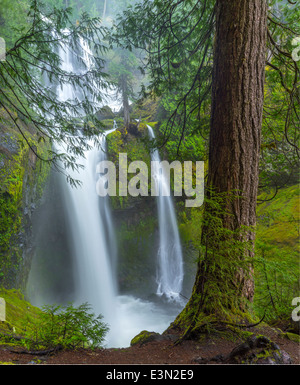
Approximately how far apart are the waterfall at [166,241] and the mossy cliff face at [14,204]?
20.9ft

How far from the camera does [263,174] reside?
3.22m

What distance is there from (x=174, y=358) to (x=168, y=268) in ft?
34.8

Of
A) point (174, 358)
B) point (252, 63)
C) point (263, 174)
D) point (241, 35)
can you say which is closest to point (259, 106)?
point (252, 63)

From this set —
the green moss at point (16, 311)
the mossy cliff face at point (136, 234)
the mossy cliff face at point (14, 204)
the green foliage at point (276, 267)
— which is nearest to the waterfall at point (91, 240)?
the mossy cliff face at point (136, 234)

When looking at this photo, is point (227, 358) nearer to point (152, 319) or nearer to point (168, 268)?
point (152, 319)

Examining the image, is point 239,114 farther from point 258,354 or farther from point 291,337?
point 291,337

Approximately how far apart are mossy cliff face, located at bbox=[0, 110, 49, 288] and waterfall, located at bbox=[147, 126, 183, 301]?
6359 millimetres

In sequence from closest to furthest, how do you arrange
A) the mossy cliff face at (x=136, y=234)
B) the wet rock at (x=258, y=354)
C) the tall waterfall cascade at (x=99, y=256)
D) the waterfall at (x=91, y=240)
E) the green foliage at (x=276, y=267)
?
the wet rock at (x=258, y=354), the green foliage at (x=276, y=267), the tall waterfall cascade at (x=99, y=256), the waterfall at (x=91, y=240), the mossy cliff face at (x=136, y=234)

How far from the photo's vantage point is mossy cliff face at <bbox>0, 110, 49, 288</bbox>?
607 centimetres

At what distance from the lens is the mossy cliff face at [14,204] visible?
6074 mm

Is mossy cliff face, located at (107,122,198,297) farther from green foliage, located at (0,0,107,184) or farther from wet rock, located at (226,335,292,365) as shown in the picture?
wet rock, located at (226,335,292,365)

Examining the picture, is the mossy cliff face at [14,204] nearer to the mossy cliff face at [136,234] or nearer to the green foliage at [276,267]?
the mossy cliff face at [136,234]
